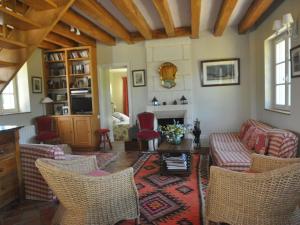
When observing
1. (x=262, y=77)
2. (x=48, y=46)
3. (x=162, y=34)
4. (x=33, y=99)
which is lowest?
(x=33, y=99)

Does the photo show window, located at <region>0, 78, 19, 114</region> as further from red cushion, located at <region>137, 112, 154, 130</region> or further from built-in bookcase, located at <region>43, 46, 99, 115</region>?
red cushion, located at <region>137, 112, 154, 130</region>

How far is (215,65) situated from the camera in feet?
18.1

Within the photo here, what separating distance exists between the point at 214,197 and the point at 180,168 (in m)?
1.61

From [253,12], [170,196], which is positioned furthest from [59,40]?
[170,196]

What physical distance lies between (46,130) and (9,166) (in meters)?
2.91

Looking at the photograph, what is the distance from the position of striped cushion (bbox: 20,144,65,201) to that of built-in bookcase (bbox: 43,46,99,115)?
9.56 ft

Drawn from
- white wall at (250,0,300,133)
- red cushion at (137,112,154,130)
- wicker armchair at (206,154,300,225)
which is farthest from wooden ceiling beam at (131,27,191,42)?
wicker armchair at (206,154,300,225)

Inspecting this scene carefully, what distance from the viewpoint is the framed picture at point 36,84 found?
5.50 metres

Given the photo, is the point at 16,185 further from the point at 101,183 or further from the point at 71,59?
the point at 71,59

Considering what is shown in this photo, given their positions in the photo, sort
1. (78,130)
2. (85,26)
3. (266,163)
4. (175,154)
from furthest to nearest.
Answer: (78,130) → (85,26) → (175,154) → (266,163)

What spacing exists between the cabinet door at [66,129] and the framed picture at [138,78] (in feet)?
5.91

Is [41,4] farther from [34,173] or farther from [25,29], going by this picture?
[34,173]

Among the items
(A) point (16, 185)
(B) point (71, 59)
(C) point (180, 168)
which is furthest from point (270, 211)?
(B) point (71, 59)

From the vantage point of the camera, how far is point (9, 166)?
2.71m
